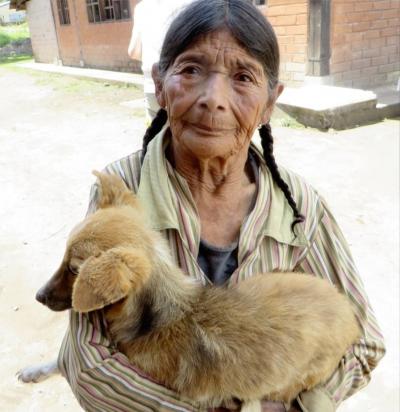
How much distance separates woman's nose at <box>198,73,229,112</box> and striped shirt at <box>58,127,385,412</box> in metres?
0.33

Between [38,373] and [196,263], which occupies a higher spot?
[196,263]

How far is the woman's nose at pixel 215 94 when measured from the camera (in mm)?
1821

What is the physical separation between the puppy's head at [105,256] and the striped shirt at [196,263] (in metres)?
0.10

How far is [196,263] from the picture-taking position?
1977 mm

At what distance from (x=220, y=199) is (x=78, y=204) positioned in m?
5.15

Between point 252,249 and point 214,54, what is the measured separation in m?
0.81

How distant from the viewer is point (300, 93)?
34.4 ft

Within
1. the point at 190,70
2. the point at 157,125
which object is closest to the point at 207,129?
the point at 190,70

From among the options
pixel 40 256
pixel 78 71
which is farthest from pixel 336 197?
pixel 78 71

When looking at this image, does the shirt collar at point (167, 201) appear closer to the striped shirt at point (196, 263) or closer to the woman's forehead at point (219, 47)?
the striped shirt at point (196, 263)

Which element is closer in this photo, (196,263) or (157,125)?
(196,263)

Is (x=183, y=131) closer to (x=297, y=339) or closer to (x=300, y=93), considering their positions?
(x=297, y=339)

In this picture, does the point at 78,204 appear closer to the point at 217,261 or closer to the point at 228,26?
the point at 217,261

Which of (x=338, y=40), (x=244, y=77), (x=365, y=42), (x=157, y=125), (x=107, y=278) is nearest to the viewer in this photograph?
(x=107, y=278)
